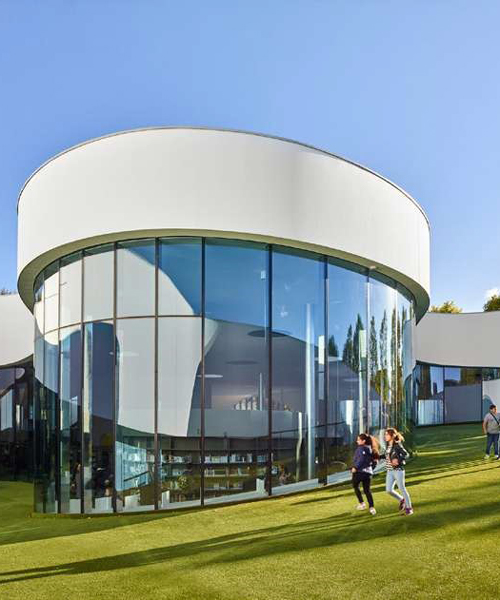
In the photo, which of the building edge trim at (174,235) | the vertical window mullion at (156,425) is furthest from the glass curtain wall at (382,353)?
the vertical window mullion at (156,425)

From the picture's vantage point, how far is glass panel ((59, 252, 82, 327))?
47.4 feet

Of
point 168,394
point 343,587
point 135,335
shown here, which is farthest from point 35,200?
point 343,587

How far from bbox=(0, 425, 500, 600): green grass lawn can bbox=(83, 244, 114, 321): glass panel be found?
4186mm

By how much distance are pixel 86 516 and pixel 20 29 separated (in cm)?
1134

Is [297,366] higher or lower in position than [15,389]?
higher

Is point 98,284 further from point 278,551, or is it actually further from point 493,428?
point 493,428

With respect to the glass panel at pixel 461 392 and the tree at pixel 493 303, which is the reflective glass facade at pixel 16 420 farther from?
the tree at pixel 493 303

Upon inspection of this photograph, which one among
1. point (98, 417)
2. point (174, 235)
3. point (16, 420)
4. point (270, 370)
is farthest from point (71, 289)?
point (16, 420)

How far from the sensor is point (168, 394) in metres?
13.4

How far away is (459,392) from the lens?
34.0 m

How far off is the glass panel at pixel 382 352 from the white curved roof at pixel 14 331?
14.6m

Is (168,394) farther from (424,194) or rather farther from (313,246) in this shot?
(424,194)

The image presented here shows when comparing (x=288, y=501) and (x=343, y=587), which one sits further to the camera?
(x=288, y=501)

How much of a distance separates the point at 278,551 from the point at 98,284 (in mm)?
7225
